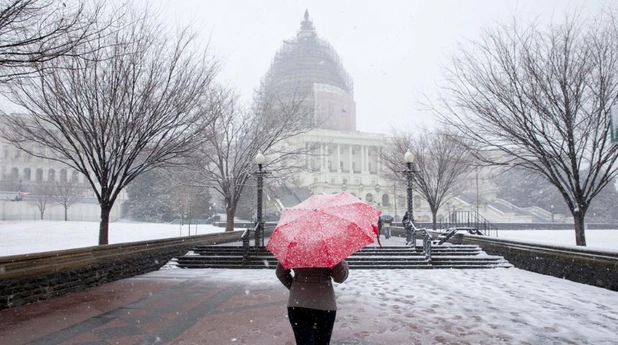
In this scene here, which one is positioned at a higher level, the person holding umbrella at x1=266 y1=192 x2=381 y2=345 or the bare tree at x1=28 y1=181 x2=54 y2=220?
the bare tree at x1=28 y1=181 x2=54 y2=220

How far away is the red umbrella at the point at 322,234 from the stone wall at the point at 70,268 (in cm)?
698

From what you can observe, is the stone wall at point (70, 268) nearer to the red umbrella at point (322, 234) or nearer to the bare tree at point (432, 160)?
the red umbrella at point (322, 234)

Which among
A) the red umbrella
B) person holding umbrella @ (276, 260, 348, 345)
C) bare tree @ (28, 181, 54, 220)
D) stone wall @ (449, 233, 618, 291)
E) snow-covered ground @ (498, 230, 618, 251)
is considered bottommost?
snow-covered ground @ (498, 230, 618, 251)

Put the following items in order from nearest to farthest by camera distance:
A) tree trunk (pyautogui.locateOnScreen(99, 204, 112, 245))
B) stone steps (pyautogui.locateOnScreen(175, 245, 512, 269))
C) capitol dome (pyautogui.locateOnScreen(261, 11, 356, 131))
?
1. tree trunk (pyautogui.locateOnScreen(99, 204, 112, 245))
2. stone steps (pyautogui.locateOnScreen(175, 245, 512, 269))
3. capitol dome (pyautogui.locateOnScreen(261, 11, 356, 131))

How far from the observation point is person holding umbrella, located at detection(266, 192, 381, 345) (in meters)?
3.05

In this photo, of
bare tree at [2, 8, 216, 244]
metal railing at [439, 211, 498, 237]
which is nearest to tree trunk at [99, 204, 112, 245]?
bare tree at [2, 8, 216, 244]

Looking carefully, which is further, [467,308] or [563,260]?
[563,260]

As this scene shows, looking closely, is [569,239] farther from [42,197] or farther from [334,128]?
[334,128]

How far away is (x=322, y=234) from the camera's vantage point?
10.1 feet

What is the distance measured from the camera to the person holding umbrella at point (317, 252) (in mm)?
3047

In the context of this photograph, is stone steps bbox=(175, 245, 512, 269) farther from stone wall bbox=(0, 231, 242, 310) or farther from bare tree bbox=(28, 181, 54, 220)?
bare tree bbox=(28, 181, 54, 220)

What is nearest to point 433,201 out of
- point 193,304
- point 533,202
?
point 193,304

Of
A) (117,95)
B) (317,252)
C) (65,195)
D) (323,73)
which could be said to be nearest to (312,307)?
(317,252)

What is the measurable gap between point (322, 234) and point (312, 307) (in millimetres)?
618
